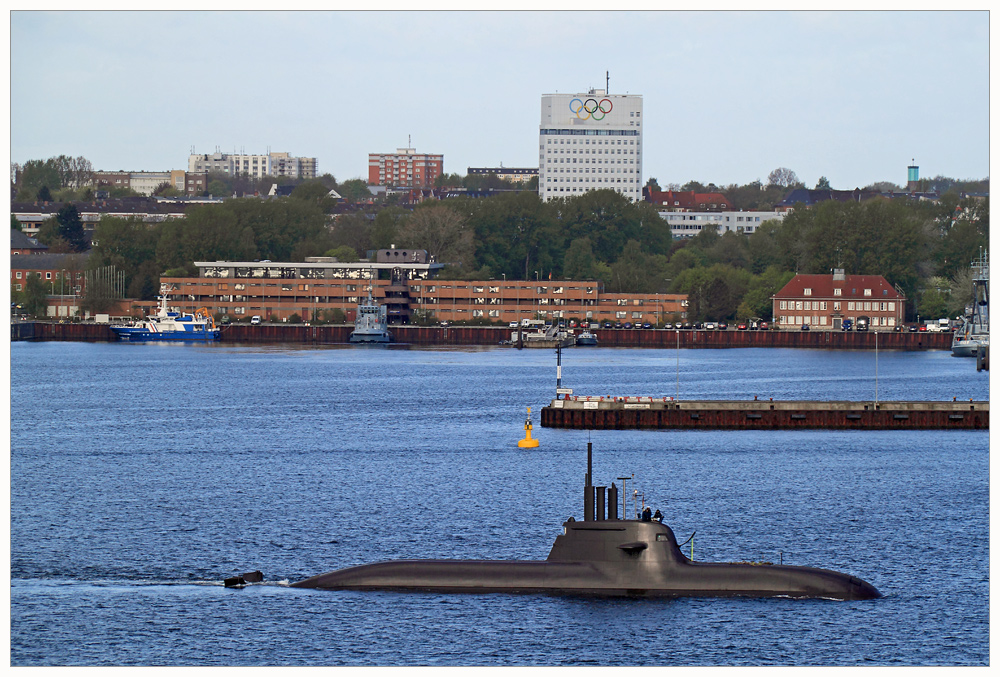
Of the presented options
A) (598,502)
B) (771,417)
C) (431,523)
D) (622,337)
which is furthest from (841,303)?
(598,502)

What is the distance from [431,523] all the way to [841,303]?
14896 centimetres

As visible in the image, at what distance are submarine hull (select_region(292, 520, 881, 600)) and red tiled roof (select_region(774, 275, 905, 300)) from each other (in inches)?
6151

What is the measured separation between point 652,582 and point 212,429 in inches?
2040

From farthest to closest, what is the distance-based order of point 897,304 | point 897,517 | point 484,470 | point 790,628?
point 897,304 < point 484,470 < point 897,517 < point 790,628

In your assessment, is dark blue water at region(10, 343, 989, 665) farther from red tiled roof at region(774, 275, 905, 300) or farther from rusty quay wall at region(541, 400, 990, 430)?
red tiled roof at region(774, 275, 905, 300)

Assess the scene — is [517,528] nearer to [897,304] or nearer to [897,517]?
[897,517]

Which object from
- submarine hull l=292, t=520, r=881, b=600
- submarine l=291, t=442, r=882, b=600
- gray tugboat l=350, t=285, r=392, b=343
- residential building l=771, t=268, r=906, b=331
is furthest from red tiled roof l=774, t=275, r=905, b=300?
submarine hull l=292, t=520, r=881, b=600

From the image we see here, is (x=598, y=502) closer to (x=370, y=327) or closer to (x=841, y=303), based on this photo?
(x=370, y=327)

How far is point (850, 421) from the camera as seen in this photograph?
283 feet

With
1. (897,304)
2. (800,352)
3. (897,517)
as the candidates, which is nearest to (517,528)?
(897,517)

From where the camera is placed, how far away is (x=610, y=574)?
39125 millimetres

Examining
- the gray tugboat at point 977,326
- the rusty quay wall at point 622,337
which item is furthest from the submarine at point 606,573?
the rusty quay wall at point 622,337

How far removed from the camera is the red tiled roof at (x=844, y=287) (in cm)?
19388

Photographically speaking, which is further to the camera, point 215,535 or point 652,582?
point 215,535
